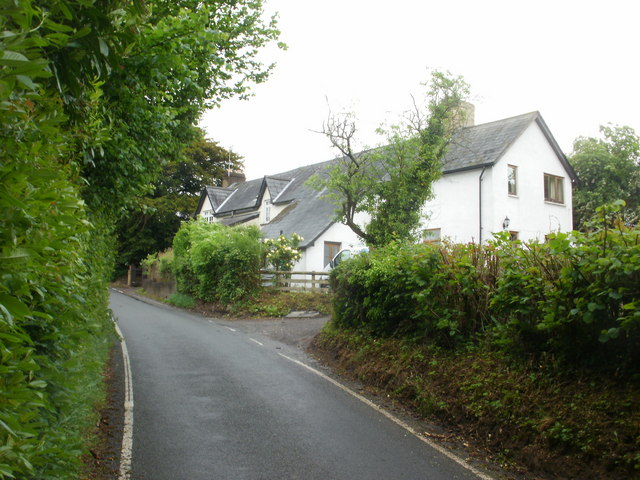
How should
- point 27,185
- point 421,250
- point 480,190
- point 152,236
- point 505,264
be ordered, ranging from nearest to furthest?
point 27,185 → point 505,264 → point 421,250 → point 480,190 → point 152,236

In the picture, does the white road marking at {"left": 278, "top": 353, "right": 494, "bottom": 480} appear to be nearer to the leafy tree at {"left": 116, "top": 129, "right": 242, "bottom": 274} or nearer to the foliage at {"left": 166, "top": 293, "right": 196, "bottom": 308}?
the foliage at {"left": 166, "top": 293, "right": 196, "bottom": 308}

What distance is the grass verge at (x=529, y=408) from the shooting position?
222 inches

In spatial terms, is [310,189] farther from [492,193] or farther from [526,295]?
[526,295]

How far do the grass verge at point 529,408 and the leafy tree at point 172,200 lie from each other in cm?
3287

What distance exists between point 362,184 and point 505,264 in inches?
511

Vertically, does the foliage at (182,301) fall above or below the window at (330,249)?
below

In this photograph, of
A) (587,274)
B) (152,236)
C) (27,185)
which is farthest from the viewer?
(152,236)

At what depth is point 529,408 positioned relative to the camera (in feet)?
22.1

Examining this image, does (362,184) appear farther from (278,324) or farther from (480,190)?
(480,190)

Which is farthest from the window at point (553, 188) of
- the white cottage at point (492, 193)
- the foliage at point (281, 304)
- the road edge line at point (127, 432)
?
the road edge line at point (127, 432)

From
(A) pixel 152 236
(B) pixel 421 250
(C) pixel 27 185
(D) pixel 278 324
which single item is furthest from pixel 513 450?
(A) pixel 152 236

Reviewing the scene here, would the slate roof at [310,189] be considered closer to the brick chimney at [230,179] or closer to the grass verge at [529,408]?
the brick chimney at [230,179]

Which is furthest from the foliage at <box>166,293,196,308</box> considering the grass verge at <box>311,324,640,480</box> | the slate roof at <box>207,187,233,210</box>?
the slate roof at <box>207,187,233,210</box>

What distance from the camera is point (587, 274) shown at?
6.49 m
